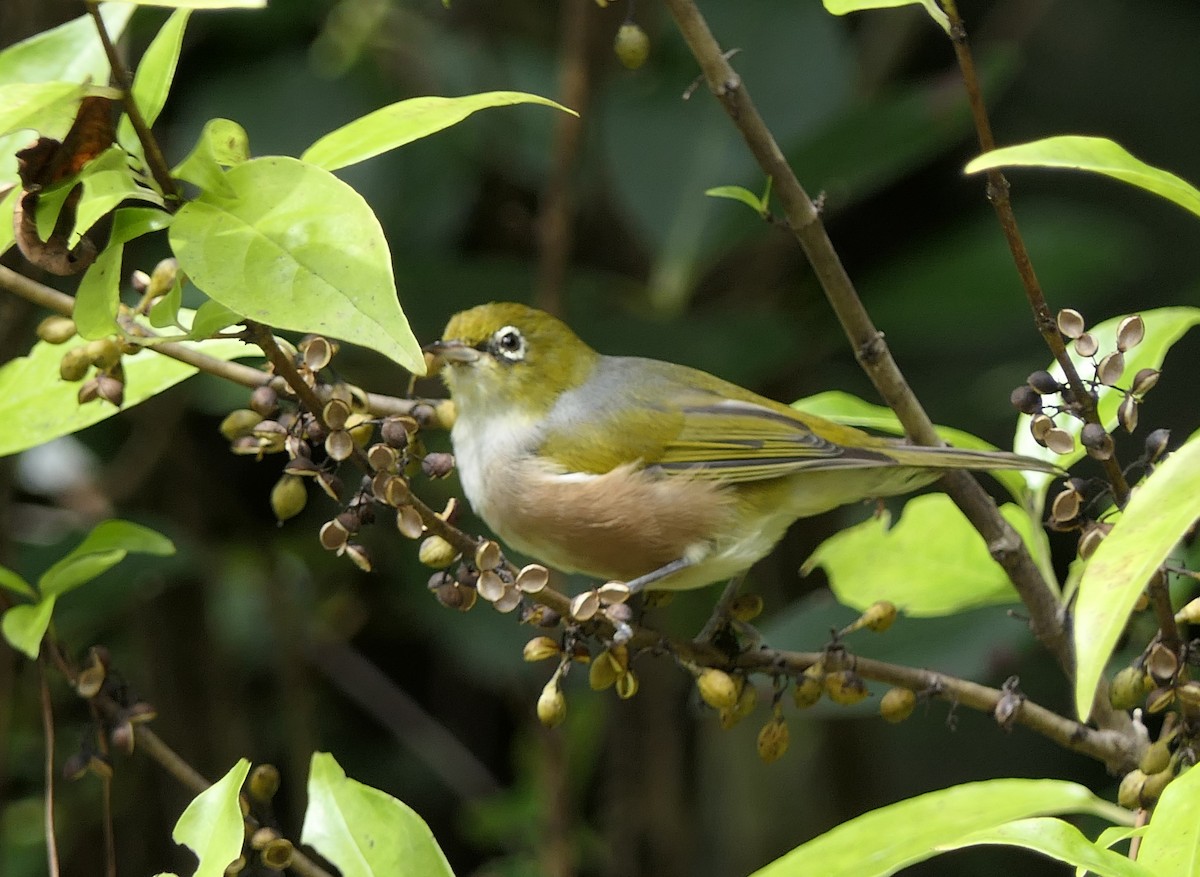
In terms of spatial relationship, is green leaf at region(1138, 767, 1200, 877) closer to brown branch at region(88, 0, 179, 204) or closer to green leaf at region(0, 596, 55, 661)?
brown branch at region(88, 0, 179, 204)

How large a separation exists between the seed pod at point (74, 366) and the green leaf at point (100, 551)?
13.1 inches

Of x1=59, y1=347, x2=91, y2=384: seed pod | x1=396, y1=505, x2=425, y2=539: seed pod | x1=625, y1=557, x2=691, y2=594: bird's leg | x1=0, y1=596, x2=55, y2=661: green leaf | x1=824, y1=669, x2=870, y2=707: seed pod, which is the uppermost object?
x1=59, y1=347, x2=91, y2=384: seed pod

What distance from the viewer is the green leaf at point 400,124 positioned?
1468 millimetres

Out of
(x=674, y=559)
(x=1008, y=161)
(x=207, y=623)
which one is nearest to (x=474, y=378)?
(x=674, y=559)

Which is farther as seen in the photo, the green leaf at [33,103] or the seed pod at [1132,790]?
the seed pod at [1132,790]

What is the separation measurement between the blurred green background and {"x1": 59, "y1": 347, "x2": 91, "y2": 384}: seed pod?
4.90 feet

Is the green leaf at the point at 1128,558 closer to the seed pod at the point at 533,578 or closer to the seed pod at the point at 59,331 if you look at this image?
the seed pod at the point at 533,578

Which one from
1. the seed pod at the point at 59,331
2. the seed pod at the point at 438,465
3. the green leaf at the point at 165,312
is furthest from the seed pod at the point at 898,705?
the seed pod at the point at 59,331

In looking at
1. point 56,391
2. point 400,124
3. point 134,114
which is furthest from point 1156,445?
point 56,391

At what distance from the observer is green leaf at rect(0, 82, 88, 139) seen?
1.26 meters

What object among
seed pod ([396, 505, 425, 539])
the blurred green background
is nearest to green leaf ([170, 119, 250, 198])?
seed pod ([396, 505, 425, 539])

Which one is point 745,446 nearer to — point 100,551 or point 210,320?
point 100,551

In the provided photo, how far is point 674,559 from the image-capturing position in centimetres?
241

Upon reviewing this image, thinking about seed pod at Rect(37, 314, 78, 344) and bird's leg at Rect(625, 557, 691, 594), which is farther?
bird's leg at Rect(625, 557, 691, 594)
